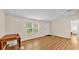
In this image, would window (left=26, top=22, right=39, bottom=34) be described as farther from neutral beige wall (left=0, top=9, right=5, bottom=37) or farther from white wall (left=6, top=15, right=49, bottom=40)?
neutral beige wall (left=0, top=9, right=5, bottom=37)

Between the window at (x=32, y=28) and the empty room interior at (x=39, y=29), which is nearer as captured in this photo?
the empty room interior at (x=39, y=29)

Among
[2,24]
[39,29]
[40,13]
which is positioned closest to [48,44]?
[39,29]

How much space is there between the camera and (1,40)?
2.72ft

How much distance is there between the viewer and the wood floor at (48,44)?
91 centimetres

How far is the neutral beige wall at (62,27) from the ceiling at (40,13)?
0.19ft

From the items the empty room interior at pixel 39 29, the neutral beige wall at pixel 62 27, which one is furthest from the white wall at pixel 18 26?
the neutral beige wall at pixel 62 27

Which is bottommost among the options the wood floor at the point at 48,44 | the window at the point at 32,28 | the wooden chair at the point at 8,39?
the wood floor at the point at 48,44

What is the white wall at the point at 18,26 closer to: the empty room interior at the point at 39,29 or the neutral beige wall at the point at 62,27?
the empty room interior at the point at 39,29

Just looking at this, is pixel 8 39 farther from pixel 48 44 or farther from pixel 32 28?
pixel 48 44

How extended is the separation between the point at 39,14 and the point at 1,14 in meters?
0.45

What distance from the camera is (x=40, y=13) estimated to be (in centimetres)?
93
